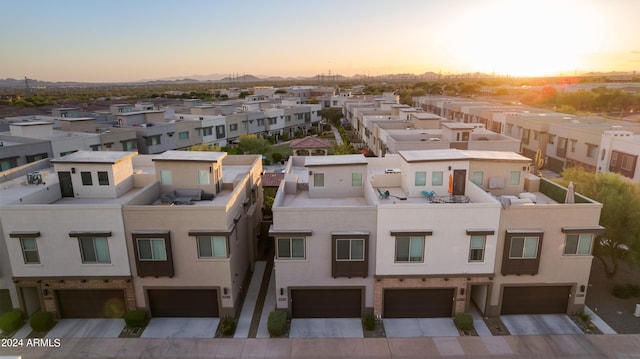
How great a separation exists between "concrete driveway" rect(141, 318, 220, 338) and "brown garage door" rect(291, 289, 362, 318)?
4274 mm

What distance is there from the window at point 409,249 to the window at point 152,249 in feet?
37.5

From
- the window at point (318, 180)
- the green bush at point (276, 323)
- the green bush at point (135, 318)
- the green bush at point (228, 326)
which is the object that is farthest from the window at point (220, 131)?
the green bush at point (276, 323)

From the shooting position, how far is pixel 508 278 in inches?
770

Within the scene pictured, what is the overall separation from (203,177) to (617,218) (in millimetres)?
23512

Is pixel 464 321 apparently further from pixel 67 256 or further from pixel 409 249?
pixel 67 256

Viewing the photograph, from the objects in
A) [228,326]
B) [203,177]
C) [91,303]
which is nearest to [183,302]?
[228,326]

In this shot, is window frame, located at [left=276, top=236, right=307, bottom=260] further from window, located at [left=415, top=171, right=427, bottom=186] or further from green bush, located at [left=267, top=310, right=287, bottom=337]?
window, located at [left=415, top=171, right=427, bottom=186]

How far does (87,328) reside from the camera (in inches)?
776

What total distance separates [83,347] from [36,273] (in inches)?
176

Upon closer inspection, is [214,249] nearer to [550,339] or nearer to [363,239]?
[363,239]

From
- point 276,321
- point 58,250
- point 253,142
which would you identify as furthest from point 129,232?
point 253,142

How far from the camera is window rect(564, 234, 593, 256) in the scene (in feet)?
61.9

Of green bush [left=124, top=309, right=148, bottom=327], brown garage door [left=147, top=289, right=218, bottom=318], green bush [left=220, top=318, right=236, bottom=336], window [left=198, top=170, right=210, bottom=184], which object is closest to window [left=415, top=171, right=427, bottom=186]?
window [left=198, top=170, right=210, bottom=184]

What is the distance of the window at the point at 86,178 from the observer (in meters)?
22.2
